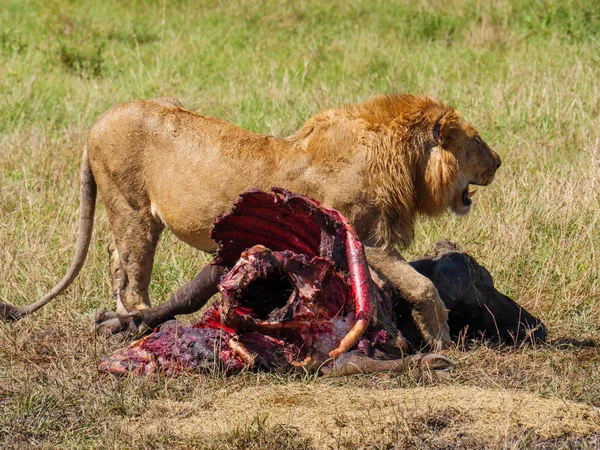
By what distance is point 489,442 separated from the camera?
345cm

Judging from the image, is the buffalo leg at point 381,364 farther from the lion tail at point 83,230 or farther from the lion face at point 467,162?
the lion tail at point 83,230

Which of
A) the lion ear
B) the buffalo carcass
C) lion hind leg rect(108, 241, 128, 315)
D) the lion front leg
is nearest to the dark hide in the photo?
the lion front leg

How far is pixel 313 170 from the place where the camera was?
4855 mm

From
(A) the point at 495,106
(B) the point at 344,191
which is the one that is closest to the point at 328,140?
(B) the point at 344,191

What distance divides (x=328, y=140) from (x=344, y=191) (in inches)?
11.9

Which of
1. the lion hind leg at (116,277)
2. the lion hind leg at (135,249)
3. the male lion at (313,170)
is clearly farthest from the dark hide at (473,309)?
the lion hind leg at (116,277)

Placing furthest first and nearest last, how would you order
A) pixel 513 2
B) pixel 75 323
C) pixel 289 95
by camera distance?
pixel 513 2 → pixel 289 95 → pixel 75 323

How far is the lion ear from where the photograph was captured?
4953 millimetres

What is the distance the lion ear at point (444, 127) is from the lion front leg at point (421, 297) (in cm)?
69

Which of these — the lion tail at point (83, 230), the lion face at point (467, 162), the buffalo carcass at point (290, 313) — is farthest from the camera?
the lion tail at point (83, 230)

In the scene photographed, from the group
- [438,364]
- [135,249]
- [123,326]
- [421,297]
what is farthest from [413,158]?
[123,326]

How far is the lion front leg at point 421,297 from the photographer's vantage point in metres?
4.63

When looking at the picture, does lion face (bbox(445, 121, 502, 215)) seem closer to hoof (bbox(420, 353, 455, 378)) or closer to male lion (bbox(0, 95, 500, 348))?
male lion (bbox(0, 95, 500, 348))

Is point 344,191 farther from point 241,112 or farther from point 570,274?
point 241,112
